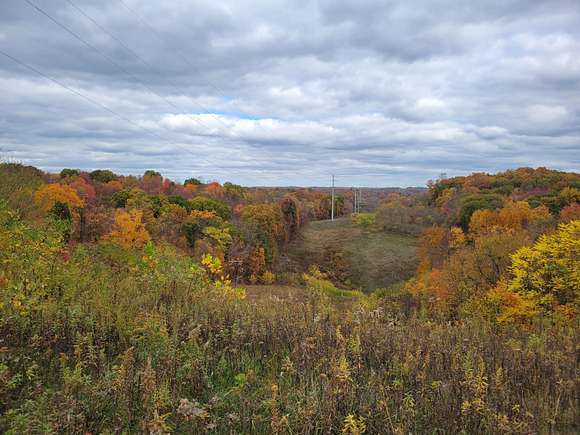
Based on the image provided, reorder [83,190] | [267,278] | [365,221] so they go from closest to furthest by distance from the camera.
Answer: [267,278] < [83,190] < [365,221]

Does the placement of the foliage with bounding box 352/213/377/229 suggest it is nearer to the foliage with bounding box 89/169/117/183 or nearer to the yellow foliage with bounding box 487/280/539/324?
the foliage with bounding box 89/169/117/183

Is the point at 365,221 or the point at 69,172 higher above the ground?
the point at 69,172

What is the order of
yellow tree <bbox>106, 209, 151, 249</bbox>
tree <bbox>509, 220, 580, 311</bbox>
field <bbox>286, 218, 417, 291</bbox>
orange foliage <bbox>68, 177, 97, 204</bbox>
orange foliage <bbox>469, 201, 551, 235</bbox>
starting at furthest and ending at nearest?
field <bbox>286, 218, 417, 291</bbox>, orange foliage <bbox>469, 201, 551, 235</bbox>, orange foliage <bbox>68, 177, 97, 204</bbox>, yellow tree <bbox>106, 209, 151, 249</bbox>, tree <bbox>509, 220, 580, 311</bbox>

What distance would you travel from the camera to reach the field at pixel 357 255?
2580 inches

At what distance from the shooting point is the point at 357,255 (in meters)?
74.4


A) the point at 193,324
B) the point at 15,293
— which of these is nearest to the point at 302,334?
the point at 193,324

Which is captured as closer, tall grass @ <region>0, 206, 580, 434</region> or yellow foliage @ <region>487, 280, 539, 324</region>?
tall grass @ <region>0, 206, 580, 434</region>

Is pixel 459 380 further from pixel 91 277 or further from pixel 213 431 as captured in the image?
pixel 91 277

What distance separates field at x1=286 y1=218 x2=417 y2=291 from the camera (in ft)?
215

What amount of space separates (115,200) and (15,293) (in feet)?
182

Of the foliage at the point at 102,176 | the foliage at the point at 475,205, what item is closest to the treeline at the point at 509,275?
the foliage at the point at 475,205

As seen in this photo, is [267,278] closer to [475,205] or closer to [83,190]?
[83,190]

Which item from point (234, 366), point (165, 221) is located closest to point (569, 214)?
point (165, 221)

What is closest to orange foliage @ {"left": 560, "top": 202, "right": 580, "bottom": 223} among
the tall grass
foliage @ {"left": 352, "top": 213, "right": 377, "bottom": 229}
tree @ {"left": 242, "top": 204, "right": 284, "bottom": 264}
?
tree @ {"left": 242, "top": 204, "right": 284, "bottom": 264}
